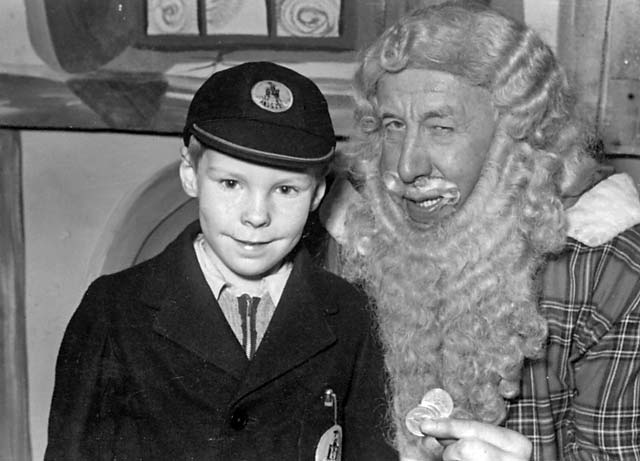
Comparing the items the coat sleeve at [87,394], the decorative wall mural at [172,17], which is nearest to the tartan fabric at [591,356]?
the coat sleeve at [87,394]

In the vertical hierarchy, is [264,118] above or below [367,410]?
above

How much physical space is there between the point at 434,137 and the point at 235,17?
628 mm

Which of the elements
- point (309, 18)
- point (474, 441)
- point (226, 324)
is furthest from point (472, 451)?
point (309, 18)

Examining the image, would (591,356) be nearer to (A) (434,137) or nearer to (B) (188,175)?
(A) (434,137)

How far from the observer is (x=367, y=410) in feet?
6.02

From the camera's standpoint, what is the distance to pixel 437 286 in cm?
188

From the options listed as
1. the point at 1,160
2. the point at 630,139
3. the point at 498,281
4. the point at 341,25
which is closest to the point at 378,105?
the point at 341,25

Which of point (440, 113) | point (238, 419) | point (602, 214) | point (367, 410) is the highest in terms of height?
point (440, 113)

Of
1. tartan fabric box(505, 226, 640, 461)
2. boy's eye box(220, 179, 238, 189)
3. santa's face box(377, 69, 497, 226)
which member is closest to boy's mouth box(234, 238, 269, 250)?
boy's eye box(220, 179, 238, 189)

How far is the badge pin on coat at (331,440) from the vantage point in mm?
1707

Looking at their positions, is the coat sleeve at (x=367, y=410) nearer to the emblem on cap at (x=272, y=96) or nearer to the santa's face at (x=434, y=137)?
the santa's face at (x=434, y=137)

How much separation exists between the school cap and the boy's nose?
0.23 ft

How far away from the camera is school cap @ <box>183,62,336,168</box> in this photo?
154 centimetres

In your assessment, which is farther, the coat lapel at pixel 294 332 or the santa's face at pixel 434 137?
the santa's face at pixel 434 137
